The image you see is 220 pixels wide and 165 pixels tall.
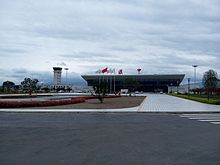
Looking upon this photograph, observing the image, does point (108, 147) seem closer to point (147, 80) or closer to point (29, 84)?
point (29, 84)

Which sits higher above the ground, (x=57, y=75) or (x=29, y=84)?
(x=57, y=75)

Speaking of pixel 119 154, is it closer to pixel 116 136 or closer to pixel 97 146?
pixel 97 146

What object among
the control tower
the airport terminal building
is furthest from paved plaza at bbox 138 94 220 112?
the control tower

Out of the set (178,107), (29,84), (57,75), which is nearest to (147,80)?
(57,75)

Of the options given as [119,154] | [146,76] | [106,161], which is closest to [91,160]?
[106,161]

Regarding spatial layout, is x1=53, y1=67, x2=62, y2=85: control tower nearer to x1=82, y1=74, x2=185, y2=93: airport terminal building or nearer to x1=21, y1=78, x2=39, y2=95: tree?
x1=82, y1=74, x2=185, y2=93: airport terminal building

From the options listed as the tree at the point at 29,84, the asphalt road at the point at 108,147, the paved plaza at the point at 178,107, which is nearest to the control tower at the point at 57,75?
the tree at the point at 29,84

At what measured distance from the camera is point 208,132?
10.9 meters

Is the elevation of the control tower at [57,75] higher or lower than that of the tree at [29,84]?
higher

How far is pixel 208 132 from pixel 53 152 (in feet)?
20.7

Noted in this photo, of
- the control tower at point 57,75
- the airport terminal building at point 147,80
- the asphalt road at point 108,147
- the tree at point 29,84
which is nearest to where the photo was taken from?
the asphalt road at point 108,147

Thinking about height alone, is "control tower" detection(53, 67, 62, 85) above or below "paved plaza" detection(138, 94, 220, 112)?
above

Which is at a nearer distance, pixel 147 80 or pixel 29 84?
pixel 29 84

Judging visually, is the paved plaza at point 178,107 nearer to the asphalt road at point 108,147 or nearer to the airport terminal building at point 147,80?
the asphalt road at point 108,147
